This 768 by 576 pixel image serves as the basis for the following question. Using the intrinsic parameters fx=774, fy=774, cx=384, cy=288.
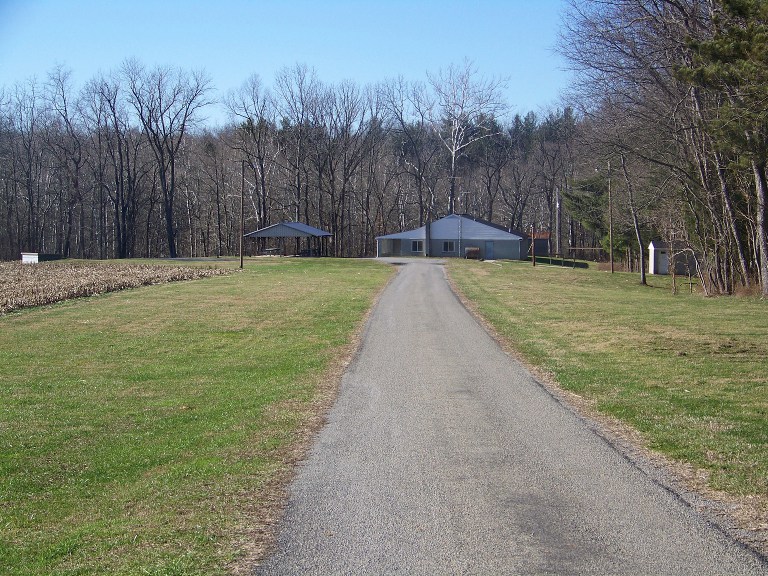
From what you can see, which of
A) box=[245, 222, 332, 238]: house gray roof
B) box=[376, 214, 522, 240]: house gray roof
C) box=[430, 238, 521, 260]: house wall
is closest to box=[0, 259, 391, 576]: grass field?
box=[245, 222, 332, 238]: house gray roof

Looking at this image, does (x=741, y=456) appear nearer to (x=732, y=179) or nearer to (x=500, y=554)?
(x=500, y=554)

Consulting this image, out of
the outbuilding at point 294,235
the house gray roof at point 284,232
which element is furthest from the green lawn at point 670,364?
the outbuilding at point 294,235

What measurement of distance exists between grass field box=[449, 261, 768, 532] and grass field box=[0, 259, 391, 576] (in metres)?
4.19

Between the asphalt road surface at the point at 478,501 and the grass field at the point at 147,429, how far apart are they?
0.55 metres

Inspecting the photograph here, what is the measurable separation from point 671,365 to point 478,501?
9.19m

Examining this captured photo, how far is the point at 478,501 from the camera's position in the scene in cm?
641

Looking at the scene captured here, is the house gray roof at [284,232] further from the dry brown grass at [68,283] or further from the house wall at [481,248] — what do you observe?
the dry brown grass at [68,283]

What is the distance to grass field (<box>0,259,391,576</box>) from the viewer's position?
217 inches

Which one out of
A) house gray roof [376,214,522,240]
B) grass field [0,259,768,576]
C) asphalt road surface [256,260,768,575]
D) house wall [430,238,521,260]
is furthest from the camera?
house wall [430,238,521,260]

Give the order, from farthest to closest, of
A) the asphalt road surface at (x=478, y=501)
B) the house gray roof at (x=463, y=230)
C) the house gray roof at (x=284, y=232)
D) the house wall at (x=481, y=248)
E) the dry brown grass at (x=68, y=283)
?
1. the house wall at (x=481, y=248)
2. the house gray roof at (x=463, y=230)
3. the house gray roof at (x=284, y=232)
4. the dry brown grass at (x=68, y=283)
5. the asphalt road surface at (x=478, y=501)

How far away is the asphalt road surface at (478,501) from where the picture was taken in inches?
203

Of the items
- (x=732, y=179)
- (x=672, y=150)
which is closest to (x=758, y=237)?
(x=732, y=179)

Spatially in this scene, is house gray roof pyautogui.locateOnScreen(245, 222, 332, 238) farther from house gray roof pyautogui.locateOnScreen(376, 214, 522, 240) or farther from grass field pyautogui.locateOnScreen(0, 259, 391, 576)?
grass field pyautogui.locateOnScreen(0, 259, 391, 576)

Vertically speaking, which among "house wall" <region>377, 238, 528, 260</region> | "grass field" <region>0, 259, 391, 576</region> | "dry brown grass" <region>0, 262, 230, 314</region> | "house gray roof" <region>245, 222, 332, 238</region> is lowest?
"grass field" <region>0, 259, 391, 576</region>
